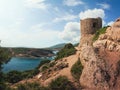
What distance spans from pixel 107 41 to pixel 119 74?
5.71 metres

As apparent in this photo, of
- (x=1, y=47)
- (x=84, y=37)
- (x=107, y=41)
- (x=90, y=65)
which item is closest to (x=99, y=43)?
(x=107, y=41)

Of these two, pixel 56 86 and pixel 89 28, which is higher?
pixel 89 28

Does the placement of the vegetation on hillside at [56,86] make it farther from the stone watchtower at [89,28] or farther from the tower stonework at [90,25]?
the tower stonework at [90,25]

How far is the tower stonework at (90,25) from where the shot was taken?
4644 centimetres

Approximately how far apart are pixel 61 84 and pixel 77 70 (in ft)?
13.5

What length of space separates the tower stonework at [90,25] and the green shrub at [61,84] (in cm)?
1664

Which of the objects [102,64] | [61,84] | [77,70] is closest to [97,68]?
[102,64]

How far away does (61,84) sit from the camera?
31.3m

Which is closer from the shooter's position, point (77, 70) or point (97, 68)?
point (97, 68)

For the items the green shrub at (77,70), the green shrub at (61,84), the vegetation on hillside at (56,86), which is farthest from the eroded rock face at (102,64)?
the vegetation on hillside at (56,86)

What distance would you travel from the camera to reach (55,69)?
3872 centimetres

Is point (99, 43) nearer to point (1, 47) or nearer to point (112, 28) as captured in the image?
point (112, 28)

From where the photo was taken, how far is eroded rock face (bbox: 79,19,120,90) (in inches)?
1220

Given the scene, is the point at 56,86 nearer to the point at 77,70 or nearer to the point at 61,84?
the point at 61,84
